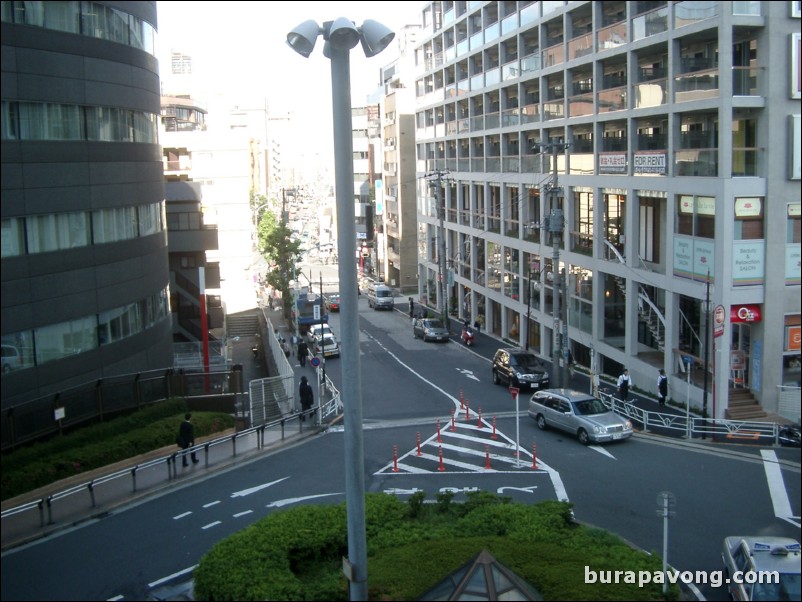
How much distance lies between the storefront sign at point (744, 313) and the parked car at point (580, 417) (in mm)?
5147

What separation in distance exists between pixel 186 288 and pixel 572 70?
23211 mm

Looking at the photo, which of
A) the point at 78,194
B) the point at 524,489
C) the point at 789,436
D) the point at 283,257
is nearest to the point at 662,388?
the point at 789,436

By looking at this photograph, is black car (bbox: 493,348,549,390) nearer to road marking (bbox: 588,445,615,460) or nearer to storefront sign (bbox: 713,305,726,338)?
storefront sign (bbox: 713,305,726,338)

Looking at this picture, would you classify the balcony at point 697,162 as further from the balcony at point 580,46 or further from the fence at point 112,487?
the fence at point 112,487

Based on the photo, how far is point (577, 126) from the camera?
39.5 metres

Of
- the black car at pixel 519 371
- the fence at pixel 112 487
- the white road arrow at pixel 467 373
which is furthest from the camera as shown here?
the white road arrow at pixel 467 373

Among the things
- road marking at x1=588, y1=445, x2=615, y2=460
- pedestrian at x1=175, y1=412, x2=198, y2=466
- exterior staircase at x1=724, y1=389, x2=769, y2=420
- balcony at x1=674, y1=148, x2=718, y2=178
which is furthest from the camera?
balcony at x1=674, y1=148, x2=718, y2=178

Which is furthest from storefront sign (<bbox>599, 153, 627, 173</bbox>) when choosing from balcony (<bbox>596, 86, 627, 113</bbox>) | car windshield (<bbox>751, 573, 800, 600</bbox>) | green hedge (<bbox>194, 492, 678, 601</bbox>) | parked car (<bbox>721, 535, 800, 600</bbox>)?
car windshield (<bbox>751, 573, 800, 600</bbox>)

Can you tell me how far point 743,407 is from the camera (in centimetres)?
2698

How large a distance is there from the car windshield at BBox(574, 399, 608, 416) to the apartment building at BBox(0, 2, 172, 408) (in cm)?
1342

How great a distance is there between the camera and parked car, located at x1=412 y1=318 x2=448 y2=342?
50.6m

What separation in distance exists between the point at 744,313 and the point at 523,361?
36.2ft

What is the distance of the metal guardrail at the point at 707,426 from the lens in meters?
24.8

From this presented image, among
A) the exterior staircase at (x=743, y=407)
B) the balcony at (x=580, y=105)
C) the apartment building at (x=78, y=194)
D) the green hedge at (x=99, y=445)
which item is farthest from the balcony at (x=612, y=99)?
the green hedge at (x=99, y=445)
